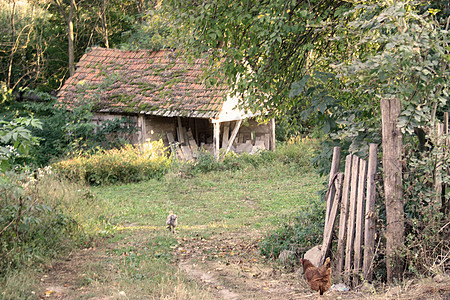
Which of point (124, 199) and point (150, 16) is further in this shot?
point (124, 199)

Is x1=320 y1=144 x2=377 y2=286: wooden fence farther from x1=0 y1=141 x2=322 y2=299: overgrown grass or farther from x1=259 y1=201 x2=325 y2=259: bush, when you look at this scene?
x1=0 y1=141 x2=322 y2=299: overgrown grass

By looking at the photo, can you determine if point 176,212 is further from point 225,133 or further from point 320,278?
point 225,133

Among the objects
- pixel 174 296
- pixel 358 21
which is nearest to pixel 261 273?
pixel 174 296

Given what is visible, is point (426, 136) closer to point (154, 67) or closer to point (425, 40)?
point (425, 40)

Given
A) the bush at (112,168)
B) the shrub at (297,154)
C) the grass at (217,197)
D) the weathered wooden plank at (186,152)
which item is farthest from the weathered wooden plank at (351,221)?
the weathered wooden plank at (186,152)

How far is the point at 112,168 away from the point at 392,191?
405 inches

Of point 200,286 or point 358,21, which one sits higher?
point 358,21

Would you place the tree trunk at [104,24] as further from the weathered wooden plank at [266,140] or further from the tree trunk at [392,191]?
the tree trunk at [392,191]

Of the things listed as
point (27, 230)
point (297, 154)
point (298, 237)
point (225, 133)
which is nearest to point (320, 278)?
point (298, 237)

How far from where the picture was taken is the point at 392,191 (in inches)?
186

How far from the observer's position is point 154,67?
709 inches

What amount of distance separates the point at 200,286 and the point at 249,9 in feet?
12.8

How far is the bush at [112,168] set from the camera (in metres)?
13.4

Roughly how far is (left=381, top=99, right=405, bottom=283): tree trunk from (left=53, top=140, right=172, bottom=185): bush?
9821 millimetres
